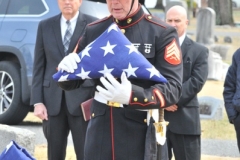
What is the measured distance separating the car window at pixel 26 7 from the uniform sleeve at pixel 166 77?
6.15 metres

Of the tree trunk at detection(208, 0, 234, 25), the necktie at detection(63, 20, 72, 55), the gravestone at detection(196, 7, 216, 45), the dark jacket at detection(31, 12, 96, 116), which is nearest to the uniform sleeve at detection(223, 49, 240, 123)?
the dark jacket at detection(31, 12, 96, 116)

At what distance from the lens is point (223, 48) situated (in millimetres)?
24062

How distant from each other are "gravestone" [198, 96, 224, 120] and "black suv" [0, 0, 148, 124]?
109 inches

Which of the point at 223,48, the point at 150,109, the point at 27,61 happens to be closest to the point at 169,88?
the point at 150,109

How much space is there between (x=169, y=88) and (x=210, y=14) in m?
20.8

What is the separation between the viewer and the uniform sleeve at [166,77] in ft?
13.0

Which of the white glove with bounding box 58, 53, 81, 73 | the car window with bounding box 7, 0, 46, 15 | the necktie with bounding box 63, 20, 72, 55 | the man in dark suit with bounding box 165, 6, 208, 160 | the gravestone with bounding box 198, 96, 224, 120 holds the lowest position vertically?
the gravestone with bounding box 198, 96, 224, 120

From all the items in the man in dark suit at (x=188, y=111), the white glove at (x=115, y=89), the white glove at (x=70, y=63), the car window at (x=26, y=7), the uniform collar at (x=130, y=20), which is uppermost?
the car window at (x=26, y=7)

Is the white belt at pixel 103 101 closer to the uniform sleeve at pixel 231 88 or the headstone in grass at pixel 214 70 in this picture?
the uniform sleeve at pixel 231 88

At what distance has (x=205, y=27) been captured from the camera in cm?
2472

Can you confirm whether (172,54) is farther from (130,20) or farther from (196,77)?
(196,77)

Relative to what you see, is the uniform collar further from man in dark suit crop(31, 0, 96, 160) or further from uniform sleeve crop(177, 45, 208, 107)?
uniform sleeve crop(177, 45, 208, 107)

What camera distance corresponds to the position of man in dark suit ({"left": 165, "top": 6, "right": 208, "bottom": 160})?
635 centimetres

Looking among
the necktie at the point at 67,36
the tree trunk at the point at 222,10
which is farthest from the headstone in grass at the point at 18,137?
the tree trunk at the point at 222,10
